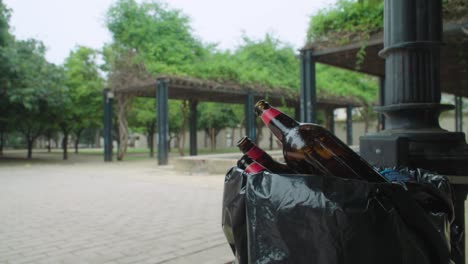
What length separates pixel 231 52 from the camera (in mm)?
28109

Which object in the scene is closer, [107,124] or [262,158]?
[262,158]

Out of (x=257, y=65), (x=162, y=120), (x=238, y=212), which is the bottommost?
(x=238, y=212)

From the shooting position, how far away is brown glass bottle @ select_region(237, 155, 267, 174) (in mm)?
1583

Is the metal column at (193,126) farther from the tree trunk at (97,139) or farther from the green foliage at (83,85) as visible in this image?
the tree trunk at (97,139)

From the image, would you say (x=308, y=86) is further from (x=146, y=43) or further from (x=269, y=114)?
(x=146, y=43)

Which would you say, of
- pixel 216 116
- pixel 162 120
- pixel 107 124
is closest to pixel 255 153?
pixel 162 120

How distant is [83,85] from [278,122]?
Answer: 2124 cm

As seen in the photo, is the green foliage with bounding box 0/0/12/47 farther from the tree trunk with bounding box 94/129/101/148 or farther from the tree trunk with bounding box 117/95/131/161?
the tree trunk with bounding box 94/129/101/148

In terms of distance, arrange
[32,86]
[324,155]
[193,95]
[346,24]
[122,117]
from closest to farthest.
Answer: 1. [324,155]
2. [346,24]
3. [32,86]
4. [122,117]
5. [193,95]

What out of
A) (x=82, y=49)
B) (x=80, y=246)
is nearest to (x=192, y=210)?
(x=80, y=246)

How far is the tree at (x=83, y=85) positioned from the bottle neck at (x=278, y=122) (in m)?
20.7

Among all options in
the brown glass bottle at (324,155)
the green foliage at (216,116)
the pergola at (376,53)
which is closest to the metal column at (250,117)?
the pergola at (376,53)

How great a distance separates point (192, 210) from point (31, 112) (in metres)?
14.6

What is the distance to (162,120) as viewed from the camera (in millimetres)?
16984
